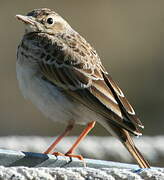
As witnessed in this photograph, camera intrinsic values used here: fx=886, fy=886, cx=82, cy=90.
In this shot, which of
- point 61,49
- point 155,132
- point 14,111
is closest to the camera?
point 61,49

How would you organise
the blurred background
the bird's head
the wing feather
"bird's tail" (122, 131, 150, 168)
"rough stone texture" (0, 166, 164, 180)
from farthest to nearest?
the blurred background, the bird's head, the wing feather, "bird's tail" (122, 131, 150, 168), "rough stone texture" (0, 166, 164, 180)

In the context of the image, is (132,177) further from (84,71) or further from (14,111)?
(14,111)

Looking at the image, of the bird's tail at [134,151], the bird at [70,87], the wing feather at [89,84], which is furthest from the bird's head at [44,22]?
the bird's tail at [134,151]

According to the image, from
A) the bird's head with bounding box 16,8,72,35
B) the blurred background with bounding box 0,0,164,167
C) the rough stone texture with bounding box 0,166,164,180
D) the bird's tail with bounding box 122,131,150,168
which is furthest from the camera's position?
the blurred background with bounding box 0,0,164,167

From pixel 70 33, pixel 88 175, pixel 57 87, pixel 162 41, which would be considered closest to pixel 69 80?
pixel 57 87

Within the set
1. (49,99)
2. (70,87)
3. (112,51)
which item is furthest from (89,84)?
(112,51)

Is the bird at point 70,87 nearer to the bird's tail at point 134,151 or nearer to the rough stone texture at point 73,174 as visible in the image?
the bird's tail at point 134,151

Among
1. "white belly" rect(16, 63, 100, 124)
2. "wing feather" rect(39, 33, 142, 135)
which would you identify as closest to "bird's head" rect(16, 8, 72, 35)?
"wing feather" rect(39, 33, 142, 135)

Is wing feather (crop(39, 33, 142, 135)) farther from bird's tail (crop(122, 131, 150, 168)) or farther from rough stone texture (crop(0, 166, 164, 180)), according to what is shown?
rough stone texture (crop(0, 166, 164, 180))
